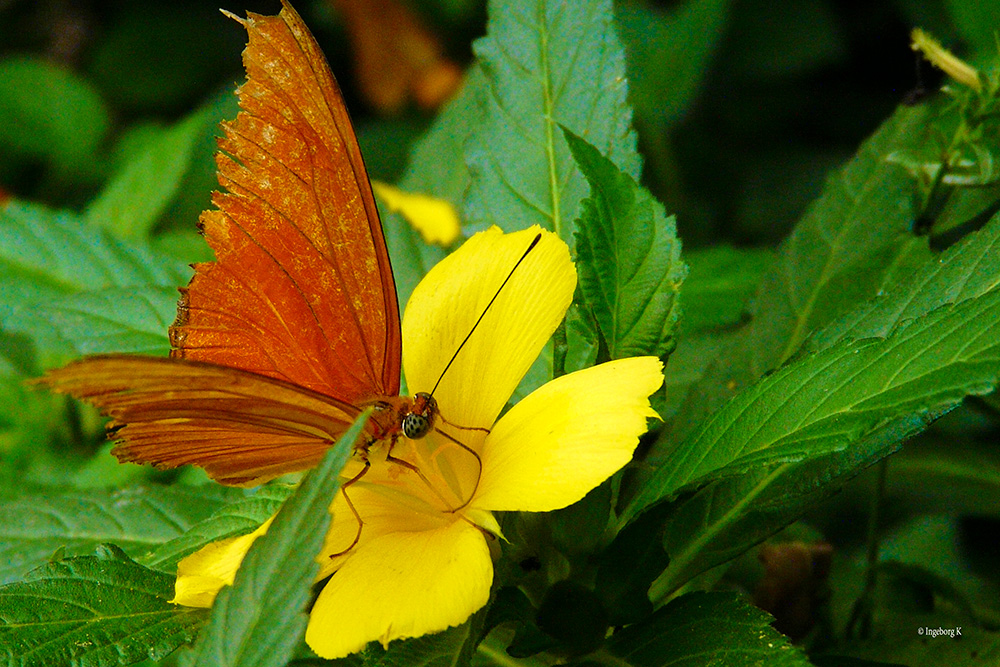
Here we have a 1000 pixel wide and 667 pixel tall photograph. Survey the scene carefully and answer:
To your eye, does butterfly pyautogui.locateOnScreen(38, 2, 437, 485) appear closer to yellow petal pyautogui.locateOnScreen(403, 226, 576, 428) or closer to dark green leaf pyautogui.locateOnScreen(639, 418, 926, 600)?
yellow petal pyautogui.locateOnScreen(403, 226, 576, 428)

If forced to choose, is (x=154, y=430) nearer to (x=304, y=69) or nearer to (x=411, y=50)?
(x=304, y=69)

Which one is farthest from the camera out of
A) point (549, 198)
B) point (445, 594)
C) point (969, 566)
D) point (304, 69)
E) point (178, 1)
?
point (178, 1)

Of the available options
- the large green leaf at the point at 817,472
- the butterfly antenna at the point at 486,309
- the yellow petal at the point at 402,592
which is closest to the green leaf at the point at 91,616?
the yellow petal at the point at 402,592

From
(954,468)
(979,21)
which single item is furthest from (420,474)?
(979,21)

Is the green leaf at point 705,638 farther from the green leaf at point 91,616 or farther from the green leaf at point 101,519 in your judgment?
the green leaf at point 101,519

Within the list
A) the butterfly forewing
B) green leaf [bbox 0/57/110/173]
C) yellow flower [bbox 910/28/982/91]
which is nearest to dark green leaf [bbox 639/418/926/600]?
the butterfly forewing

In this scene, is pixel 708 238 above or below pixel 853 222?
below

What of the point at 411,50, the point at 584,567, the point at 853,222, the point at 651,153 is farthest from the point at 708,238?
the point at 584,567
